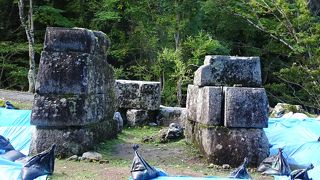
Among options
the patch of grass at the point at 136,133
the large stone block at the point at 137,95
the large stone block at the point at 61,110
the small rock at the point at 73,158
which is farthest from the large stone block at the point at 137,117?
the small rock at the point at 73,158

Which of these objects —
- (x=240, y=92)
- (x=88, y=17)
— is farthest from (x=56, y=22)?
(x=240, y=92)

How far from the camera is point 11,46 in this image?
774 inches

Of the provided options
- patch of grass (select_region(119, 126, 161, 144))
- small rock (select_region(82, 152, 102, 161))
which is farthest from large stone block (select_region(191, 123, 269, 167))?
patch of grass (select_region(119, 126, 161, 144))

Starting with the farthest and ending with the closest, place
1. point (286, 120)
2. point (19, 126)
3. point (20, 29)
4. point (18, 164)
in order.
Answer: point (20, 29) < point (286, 120) < point (19, 126) < point (18, 164)

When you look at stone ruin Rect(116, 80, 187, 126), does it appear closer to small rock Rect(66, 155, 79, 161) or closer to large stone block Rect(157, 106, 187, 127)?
large stone block Rect(157, 106, 187, 127)

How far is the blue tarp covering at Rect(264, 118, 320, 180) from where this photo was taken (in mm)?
7301

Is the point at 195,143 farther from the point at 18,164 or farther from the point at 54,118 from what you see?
the point at 18,164

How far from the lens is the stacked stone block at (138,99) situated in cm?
1113

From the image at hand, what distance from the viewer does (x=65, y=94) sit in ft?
23.0

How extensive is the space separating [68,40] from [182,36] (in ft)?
41.2

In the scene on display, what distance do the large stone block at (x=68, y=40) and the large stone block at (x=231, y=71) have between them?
1895 millimetres

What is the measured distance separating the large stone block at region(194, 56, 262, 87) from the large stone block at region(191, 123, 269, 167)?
80 cm

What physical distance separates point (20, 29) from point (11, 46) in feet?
5.71

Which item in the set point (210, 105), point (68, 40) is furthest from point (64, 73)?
point (210, 105)
